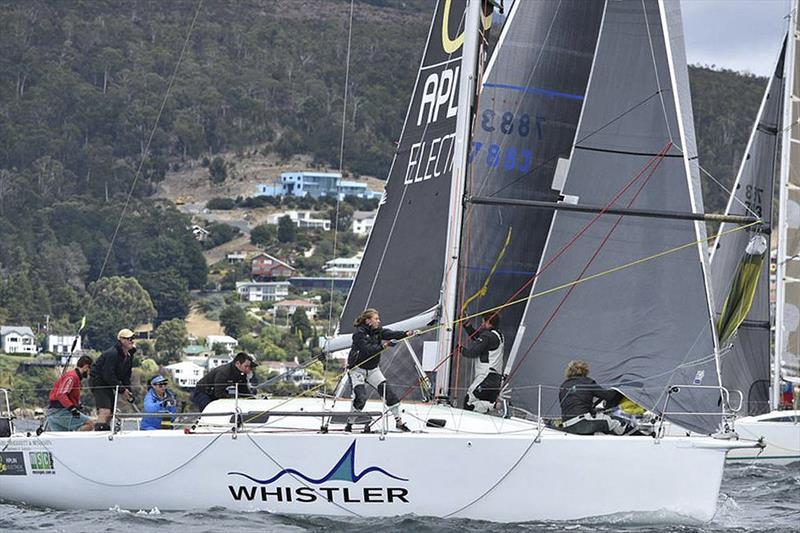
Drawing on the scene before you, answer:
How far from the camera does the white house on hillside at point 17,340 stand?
2309 inches

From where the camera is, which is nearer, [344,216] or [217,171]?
[344,216]

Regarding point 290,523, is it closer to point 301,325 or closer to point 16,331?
point 16,331

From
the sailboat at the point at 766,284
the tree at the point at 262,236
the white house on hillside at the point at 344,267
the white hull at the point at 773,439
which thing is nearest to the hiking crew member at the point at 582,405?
the sailboat at the point at 766,284

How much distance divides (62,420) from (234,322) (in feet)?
193

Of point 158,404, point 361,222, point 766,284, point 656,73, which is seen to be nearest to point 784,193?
point 766,284

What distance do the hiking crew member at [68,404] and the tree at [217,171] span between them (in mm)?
94330

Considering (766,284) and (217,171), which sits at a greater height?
(217,171)

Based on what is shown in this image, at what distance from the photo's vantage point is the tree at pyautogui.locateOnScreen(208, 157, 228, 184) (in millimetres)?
106400

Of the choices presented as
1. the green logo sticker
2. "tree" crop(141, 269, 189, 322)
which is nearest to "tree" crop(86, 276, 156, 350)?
"tree" crop(141, 269, 189, 322)

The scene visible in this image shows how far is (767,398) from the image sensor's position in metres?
21.4

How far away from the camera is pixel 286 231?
92.8m

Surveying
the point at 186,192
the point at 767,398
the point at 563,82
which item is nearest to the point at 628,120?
the point at 563,82

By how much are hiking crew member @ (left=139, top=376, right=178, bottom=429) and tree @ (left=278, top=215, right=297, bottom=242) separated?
Result: 80038 millimetres

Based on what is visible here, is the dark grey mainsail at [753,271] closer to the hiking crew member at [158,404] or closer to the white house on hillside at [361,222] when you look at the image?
the hiking crew member at [158,404]
